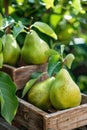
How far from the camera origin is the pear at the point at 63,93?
1.05 metres

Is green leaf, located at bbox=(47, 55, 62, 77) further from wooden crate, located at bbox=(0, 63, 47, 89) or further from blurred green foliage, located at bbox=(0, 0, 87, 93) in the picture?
blurred green foliage, located at bbox=(0, 0, 87, 93)

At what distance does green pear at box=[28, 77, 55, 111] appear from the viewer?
3.58ft

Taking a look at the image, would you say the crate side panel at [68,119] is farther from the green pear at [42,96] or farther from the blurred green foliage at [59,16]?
the blurred green foliage at [59,16]

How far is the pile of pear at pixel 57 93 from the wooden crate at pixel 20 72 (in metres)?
0.06

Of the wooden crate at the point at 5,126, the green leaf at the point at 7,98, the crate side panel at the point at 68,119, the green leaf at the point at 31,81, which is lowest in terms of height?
the wooden crate at the point at 5,126

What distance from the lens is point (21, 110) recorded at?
3.58 ft

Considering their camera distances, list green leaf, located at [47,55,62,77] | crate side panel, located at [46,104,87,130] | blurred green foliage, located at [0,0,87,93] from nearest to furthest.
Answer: crate side panel, located at [46,104,87,130], green leaf, located at [47,55,62,77], blurred green foliage, located at [0,0,87,93]

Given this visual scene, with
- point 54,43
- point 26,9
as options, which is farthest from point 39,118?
point 26,9

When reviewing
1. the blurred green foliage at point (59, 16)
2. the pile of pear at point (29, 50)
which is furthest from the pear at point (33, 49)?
the blurred green foliage at point (59, 16)

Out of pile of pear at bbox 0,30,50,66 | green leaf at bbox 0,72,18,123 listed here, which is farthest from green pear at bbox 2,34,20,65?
green leaf at bbox 0,72,18,123

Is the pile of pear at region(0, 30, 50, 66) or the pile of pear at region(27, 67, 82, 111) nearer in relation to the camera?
the pile of pear at region(27, 67, 82, 111)

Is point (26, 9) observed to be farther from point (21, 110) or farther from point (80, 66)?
point (21, 110)

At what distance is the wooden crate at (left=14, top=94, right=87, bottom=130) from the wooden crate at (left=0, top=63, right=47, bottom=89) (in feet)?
0.26

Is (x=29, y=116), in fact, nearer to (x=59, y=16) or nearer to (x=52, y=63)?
(x=52, y=63)
